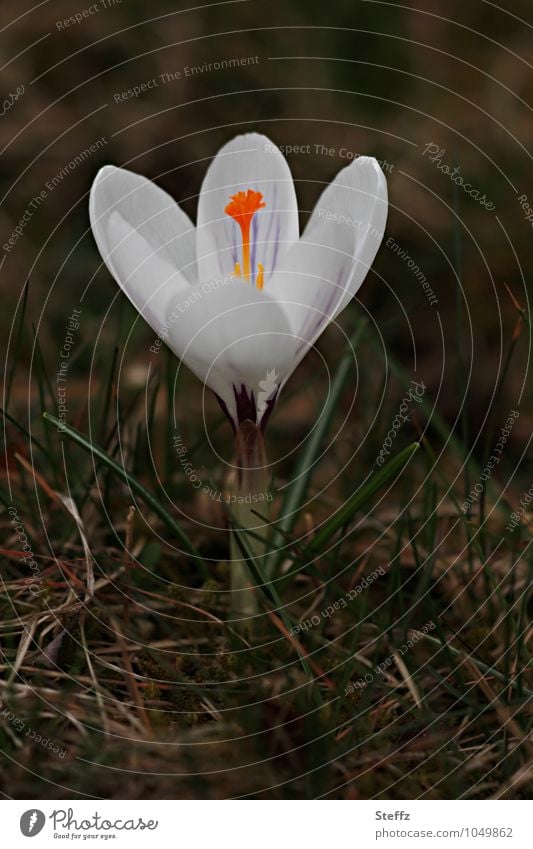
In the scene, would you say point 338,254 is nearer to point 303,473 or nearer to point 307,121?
point 303,473

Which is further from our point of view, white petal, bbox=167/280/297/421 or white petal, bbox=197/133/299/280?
white petal, bbox=197/133/299/280

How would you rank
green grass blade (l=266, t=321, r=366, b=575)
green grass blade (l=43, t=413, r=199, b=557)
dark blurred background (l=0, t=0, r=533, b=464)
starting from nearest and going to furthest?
green grass blade (l=43, t=413, r=199, b=557), green grass blade (l=266, t=321, r=366, b=575), dark blurred background (l=0, t=0, r=533, b=464)

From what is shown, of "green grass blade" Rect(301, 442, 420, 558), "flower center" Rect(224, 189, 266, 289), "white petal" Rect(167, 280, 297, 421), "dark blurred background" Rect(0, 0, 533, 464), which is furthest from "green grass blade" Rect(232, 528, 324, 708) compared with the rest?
"dark blurred background" Rect(0, 0, 533, 464)

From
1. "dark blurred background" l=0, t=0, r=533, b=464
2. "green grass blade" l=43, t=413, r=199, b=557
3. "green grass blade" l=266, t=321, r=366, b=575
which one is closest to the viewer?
"green grass blade" l=43, t=413, r=199, b=557

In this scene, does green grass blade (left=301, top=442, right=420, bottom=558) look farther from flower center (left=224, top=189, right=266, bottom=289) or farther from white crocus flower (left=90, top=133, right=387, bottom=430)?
flower center (left=224, top=189, right=266, bottom=289)

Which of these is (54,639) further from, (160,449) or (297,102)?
(297,102)
